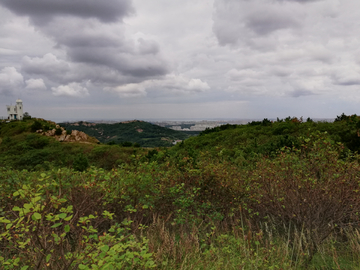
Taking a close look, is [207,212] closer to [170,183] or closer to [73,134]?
[170,183]

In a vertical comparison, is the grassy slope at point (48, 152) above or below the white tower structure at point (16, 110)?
below

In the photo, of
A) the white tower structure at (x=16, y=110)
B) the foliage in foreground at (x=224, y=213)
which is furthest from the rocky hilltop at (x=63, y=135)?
the white tower structure at (x=16, y=110)

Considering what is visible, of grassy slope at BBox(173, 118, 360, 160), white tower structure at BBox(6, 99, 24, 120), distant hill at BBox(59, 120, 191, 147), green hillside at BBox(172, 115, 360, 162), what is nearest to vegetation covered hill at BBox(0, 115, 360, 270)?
green hillside at BBox(172, 115, 360, 162)

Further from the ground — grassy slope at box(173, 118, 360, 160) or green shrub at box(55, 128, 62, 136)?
grassy slope at box(173, 118, 360, 160)

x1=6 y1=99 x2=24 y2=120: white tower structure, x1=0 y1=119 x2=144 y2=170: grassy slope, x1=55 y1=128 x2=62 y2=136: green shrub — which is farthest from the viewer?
x1=6 y1=99 x2=24 y2=120: white tower structure

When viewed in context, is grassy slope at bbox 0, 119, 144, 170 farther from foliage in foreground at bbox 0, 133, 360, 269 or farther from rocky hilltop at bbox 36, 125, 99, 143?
foliage in foreground at bbox 0, 133, 360, 269

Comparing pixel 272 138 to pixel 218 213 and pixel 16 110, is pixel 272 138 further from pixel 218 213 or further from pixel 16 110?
pixel 16 110

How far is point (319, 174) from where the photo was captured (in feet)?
16.8

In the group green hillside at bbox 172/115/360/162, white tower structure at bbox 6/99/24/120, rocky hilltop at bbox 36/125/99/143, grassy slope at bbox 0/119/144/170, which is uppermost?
white tower structure at bbox 6/99/24/120

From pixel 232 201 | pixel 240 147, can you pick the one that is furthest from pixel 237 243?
pixel 240 147

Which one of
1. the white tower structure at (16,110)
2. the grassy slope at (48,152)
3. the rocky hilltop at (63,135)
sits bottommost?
the grassy slope at (48,152)

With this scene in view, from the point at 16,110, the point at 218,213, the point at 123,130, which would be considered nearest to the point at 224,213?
the point at 218,213

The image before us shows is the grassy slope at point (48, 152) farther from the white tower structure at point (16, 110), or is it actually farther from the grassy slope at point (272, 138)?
the white tower structure at point (16, 110)

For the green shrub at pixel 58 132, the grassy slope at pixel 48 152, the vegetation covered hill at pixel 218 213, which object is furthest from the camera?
the green shrub at pixel 58 132
